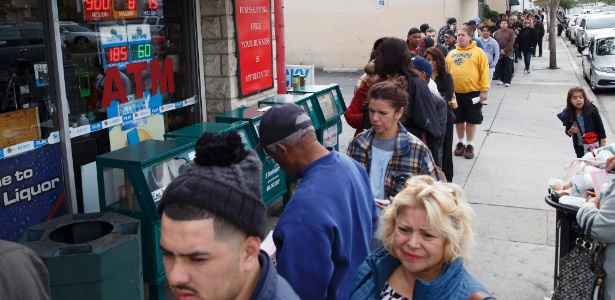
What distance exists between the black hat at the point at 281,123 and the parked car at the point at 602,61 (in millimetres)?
15569

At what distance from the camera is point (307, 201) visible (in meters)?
2.49

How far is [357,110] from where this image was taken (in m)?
5.66

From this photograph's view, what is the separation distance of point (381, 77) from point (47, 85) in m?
2.64

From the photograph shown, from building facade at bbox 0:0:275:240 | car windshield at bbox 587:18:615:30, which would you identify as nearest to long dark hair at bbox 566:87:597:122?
building facade at bbox 0:0:275:240

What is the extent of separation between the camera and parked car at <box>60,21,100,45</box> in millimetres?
4855

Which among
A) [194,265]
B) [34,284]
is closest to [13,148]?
[34,284]

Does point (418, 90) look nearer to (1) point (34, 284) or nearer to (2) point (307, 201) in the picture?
(2) point (307, 201)

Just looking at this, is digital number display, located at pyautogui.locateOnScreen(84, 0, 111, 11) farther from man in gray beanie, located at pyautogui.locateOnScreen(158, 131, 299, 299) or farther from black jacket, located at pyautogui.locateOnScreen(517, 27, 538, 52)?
black jacket, located at pyautogui.locateOnScreen(517, 27, 538, 52)

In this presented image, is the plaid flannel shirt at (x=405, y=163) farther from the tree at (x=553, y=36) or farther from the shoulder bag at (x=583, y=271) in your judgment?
the tree at (x=553, y=36)

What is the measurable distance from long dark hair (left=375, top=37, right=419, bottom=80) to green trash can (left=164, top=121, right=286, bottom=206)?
1277 millimetres

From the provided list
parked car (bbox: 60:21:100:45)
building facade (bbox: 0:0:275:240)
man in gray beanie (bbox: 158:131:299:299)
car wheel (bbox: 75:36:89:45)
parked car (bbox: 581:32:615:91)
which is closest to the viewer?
man in gray beanie (bbox: 158:131:299:299)

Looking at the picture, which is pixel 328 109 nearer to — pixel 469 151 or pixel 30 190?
pixel 469 151

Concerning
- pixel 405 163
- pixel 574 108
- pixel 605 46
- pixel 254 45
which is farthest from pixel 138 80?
pixel 605 46

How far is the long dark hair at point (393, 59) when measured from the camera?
4906 millimetres
